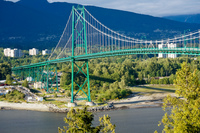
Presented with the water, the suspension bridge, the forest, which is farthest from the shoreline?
the forest

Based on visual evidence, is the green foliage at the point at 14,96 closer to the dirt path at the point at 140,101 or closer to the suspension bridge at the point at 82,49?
the suspension bridge at the point at 82,49

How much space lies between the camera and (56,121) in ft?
94.2

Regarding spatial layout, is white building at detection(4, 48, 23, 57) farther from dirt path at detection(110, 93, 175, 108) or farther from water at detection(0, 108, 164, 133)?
water at detection(0, 108, 164, 133)

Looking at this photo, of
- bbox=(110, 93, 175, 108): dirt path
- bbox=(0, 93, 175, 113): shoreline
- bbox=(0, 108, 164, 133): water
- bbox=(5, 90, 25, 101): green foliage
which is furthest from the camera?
bbox=(5, 90, 25, 101): green foliage

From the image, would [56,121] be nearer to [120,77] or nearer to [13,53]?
[120,77]

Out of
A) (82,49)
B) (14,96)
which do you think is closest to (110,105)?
(82,49)

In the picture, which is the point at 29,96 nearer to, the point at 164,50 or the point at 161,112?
the point at 161,112

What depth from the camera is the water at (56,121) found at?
24.8 metres

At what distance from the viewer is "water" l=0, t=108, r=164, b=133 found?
2480 centimetres

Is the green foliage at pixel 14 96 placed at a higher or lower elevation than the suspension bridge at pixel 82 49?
lower

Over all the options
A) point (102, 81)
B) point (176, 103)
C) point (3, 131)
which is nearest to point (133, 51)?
point (3, 131)

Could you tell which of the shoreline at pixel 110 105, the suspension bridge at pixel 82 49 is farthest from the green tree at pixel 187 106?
the shoreline at pixel 110 105

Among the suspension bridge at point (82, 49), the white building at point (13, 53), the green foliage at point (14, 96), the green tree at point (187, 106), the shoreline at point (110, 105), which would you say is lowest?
→ the shoreline at point (110, 105)

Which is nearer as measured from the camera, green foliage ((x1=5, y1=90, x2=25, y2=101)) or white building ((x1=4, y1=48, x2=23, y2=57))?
green foliage ((x1=5, y1=90, x2=25, y2=101))
